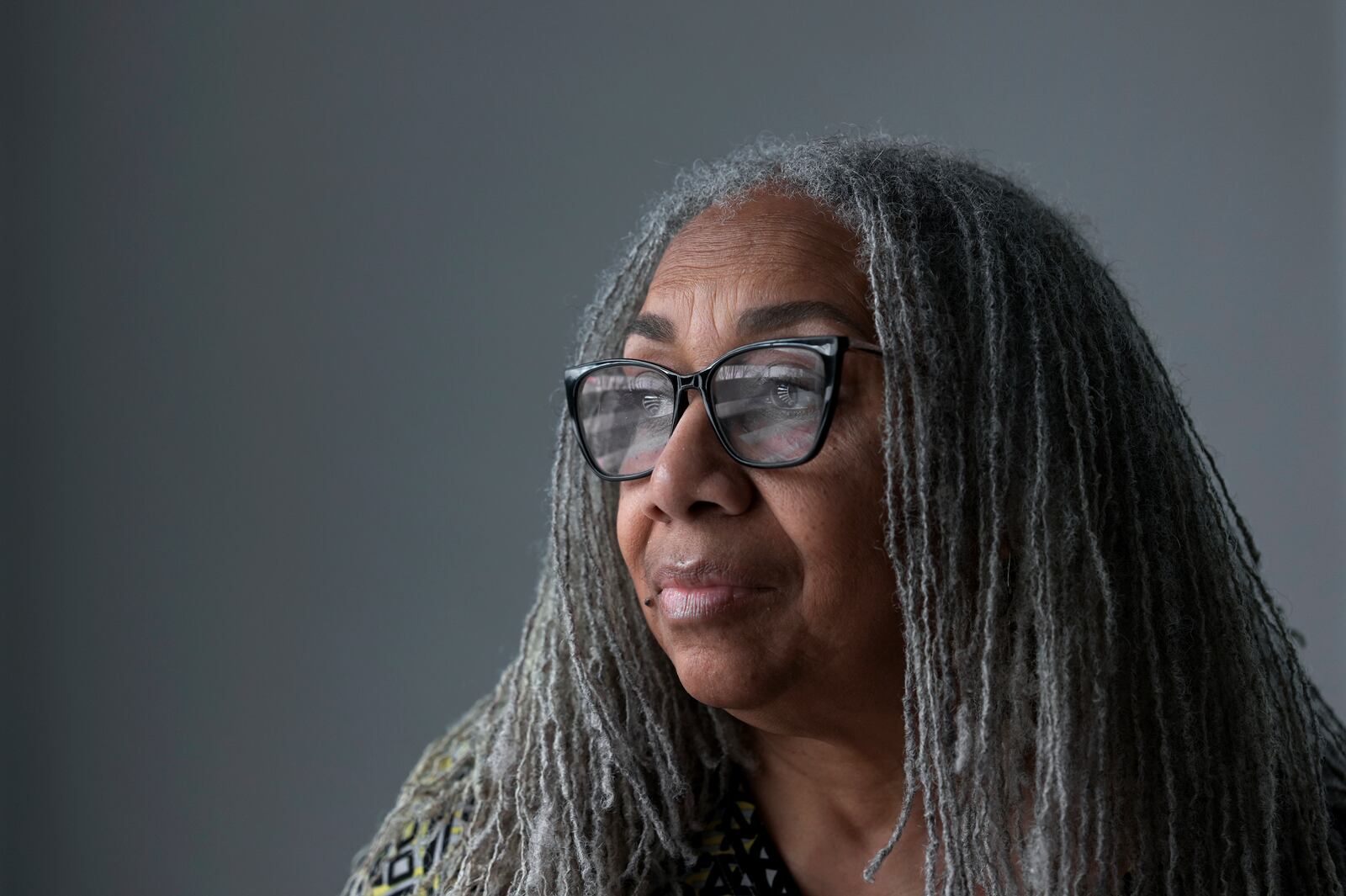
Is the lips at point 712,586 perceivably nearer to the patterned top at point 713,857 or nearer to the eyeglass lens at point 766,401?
the eyeglass lens at point 766,401

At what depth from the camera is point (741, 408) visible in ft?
3.75

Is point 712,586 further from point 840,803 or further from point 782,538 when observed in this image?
point 840,803

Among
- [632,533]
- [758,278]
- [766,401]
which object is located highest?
[758,278]

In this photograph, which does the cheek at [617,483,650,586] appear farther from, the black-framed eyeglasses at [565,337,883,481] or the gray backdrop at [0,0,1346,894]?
the gray backdrop at [0,0,1346,894]

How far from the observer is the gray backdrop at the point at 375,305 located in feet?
6.51

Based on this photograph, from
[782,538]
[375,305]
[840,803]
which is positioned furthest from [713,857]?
[375,305]

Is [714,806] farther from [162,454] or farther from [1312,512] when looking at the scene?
[1312,512]

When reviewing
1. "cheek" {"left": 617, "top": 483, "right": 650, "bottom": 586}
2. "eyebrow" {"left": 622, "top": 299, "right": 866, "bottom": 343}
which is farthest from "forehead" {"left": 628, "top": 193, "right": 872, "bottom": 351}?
"cheek" {"left": 617, "top": 483, "right": 650, "bottom": 586}

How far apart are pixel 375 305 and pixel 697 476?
118cm

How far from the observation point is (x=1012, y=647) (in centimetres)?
112

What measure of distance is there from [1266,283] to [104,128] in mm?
1911

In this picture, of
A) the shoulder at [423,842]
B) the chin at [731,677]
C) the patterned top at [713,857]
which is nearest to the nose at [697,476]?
the chin at [731,677]

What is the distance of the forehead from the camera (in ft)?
3.81

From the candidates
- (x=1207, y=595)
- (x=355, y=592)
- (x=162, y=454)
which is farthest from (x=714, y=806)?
(x=162, y=454)
